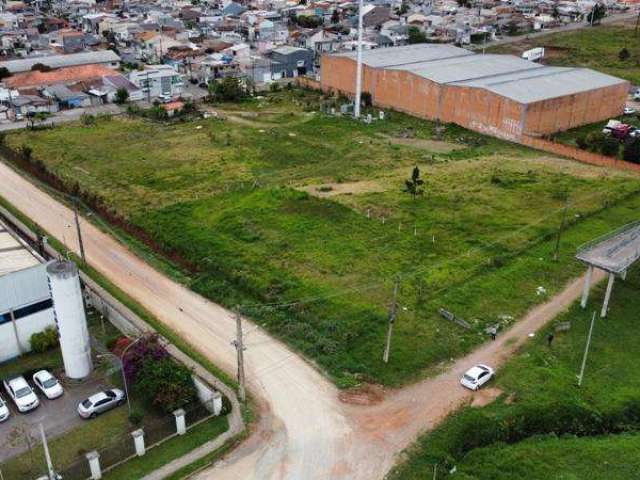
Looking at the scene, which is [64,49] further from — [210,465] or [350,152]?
[210,465]

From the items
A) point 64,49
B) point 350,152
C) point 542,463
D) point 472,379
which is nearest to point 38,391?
point 472,379

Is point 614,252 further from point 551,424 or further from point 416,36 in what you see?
point 416,36

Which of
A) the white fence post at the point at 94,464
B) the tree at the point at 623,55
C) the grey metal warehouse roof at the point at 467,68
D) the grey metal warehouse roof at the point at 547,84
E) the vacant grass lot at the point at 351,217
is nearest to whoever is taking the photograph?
the white fence post at the point at 94,464

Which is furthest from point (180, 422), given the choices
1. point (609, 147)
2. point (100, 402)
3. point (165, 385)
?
point (609, 147)

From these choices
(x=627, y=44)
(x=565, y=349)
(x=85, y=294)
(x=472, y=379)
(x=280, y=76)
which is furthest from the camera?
(x=627, y=44)

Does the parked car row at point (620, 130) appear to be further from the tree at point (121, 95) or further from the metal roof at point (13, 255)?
the tree at point (121, 95)

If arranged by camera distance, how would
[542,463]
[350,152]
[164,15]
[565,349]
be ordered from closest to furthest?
[542,463] → [565,349] → [350,152] → [164,15]

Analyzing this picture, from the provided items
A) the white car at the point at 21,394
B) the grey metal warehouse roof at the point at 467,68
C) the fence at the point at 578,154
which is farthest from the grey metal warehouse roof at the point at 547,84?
the white car at the point at 21,394

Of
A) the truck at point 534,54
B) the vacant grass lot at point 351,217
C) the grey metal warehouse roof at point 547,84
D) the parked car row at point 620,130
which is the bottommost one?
the vacant grass lot at point 351,217
